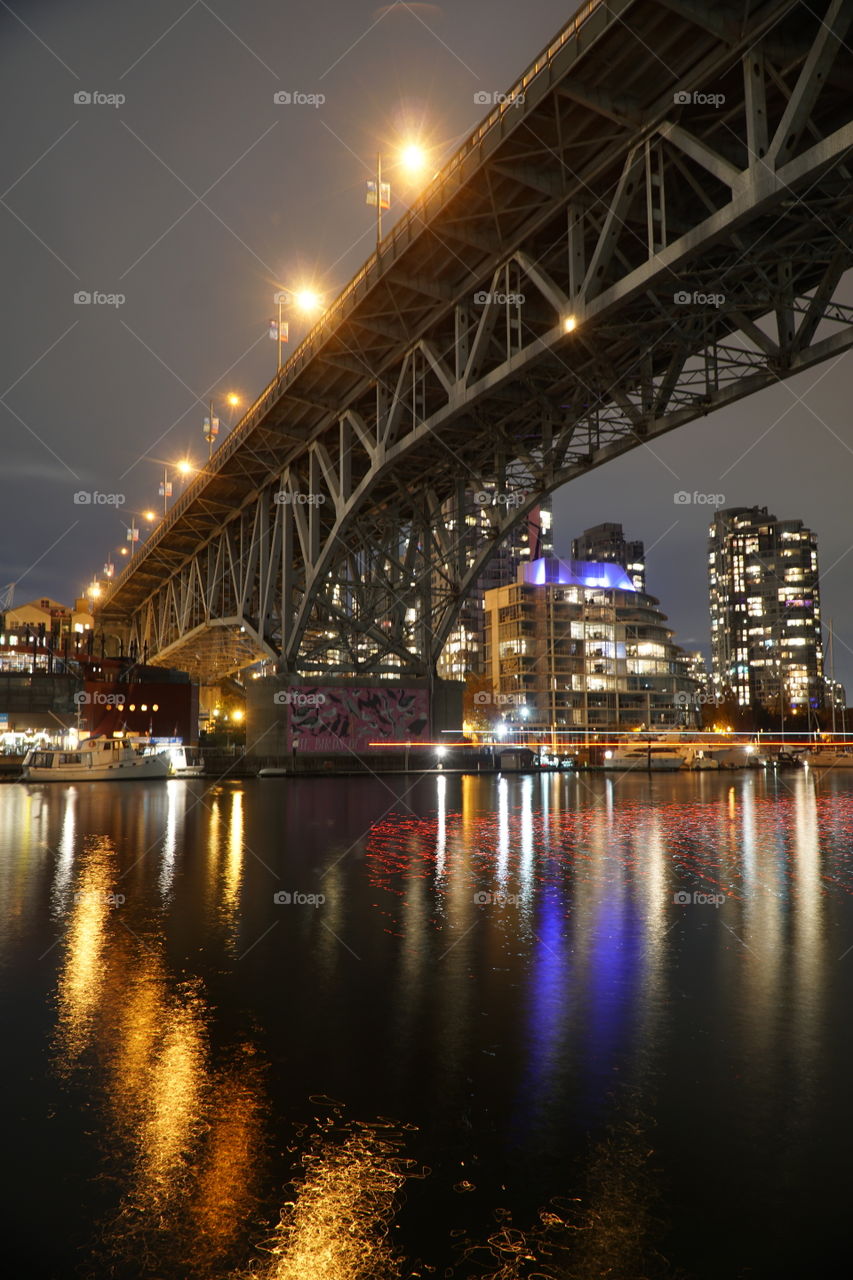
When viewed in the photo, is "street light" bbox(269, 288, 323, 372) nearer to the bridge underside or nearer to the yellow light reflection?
the bridge underside

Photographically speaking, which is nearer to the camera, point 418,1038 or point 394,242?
point 418,1038

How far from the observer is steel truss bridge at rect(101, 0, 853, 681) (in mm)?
16219

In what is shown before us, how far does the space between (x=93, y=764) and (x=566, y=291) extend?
33562 millimetres

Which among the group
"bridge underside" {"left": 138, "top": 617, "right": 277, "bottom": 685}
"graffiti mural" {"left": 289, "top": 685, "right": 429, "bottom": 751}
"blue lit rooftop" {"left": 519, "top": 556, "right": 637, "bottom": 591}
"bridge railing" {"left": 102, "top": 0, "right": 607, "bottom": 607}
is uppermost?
"blue lit rooftop" {"left": 519, "top": 556, "right": 637, "bottom": 591}

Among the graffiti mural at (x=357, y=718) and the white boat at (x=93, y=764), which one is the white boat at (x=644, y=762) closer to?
the graffiti mural at (x=357, y=718)

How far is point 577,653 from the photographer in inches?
4552

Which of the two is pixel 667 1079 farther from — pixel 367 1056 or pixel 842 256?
pixel 842 256

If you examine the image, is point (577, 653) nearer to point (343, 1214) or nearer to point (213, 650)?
point (213, 650)

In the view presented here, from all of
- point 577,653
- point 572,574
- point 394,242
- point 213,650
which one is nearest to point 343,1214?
point 394,242

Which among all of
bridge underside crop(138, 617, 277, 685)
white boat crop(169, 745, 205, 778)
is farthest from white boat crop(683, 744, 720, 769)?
white boat crop(169, 745, 205, 778)

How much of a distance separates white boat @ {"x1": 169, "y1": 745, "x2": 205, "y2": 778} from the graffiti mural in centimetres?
733

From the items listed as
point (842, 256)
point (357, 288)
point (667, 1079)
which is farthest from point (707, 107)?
point (667, 1079)

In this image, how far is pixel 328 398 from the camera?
36219 mm

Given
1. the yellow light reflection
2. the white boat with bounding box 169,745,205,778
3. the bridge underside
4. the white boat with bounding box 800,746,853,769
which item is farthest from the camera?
the white boat with bounding box 800,746,853,769
